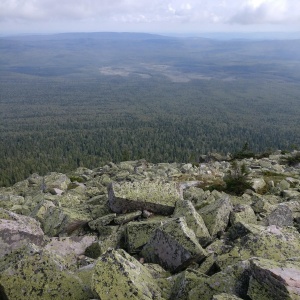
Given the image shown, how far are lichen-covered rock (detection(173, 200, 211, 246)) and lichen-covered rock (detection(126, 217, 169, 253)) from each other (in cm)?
89

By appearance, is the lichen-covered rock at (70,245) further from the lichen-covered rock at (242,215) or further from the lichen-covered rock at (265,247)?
the lichen-covered rock at (242,215)

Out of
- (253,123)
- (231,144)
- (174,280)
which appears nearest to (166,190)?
(174,280)

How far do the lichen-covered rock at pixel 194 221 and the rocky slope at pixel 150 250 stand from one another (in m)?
0.03

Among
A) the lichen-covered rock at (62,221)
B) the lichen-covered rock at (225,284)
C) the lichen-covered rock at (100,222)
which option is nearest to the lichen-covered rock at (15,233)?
the lichen-covered rock at (62,221)

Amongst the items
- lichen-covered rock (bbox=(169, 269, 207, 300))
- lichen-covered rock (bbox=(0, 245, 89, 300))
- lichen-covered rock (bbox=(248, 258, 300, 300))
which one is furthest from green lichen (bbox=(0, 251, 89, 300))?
lichen-covered rock (bbox=(248, 258, 300, 300))

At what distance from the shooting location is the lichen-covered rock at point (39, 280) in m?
6.80

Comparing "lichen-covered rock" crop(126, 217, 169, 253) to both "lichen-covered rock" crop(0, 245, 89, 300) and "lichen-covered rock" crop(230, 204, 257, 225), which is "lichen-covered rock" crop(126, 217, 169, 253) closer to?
"lichen-covered rock" crop(0, 245, 89, 300)

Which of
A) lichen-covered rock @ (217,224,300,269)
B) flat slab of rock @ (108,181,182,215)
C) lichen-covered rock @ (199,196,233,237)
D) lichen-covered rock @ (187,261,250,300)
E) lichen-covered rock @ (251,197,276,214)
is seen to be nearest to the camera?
lichen-covered rock @ (187,261,250,300)

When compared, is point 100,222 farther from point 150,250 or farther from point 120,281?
point 120,281

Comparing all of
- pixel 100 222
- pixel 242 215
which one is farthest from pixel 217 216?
pixel 100 222

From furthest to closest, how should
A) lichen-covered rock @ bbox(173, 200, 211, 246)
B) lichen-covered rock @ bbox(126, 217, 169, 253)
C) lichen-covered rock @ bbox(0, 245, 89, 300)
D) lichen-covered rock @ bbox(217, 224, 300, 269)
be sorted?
lichen-covered rock @ bbox(173, 200, 211, 246), lichen-covered rock @ bbox(126, 217, 169, 253), lichen-covered rock @ bbox(217, 224, 300, 269), lichen-covered rock @ bbox(0, 245, 89, 300)

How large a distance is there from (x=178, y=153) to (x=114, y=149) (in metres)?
24.4

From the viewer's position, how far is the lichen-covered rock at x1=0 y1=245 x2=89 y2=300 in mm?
6801

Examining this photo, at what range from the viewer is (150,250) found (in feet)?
29.8
